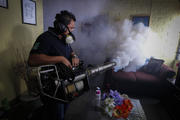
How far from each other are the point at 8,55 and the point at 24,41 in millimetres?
392

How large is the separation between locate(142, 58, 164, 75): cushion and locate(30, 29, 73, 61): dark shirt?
2.19 m

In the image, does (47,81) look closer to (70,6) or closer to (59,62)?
(59,62)

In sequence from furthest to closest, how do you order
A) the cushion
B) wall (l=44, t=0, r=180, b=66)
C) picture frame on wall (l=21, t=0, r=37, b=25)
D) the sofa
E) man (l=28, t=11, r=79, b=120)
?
wall (l=44, t=0, r=180, b=66)
the cushion
the sofa
picture frame on wall (l=21, t=0, r=37, b=25)
man (l=28, t=11, r=79, b=120)

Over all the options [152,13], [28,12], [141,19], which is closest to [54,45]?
[28,12]

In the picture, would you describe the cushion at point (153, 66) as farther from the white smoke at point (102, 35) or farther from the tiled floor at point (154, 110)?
the tiled floor at point (154, 110)

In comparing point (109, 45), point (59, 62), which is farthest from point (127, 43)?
point (59, 62)

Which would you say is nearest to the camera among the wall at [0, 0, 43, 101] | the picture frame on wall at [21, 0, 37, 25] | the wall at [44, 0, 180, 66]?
the wall at [0, 0, 43, 101]

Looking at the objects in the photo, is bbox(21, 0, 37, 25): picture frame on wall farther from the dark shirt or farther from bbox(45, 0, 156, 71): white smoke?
the dark shirt

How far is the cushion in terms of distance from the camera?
2.37 meters

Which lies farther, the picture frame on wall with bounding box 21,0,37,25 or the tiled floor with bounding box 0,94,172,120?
the picture frame on wall with bounding box 21,0,37,25

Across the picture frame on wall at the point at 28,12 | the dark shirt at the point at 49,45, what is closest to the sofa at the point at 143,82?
the dark shirt at the point at 49,45

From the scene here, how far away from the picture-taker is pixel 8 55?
164 cm

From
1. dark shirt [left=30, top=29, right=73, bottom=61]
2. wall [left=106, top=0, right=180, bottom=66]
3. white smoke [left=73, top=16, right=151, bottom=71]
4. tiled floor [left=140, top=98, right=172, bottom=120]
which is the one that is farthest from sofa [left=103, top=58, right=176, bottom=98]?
dark shirt [left=30, top=29, right=73, bottom=61]

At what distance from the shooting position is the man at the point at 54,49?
93 cm
